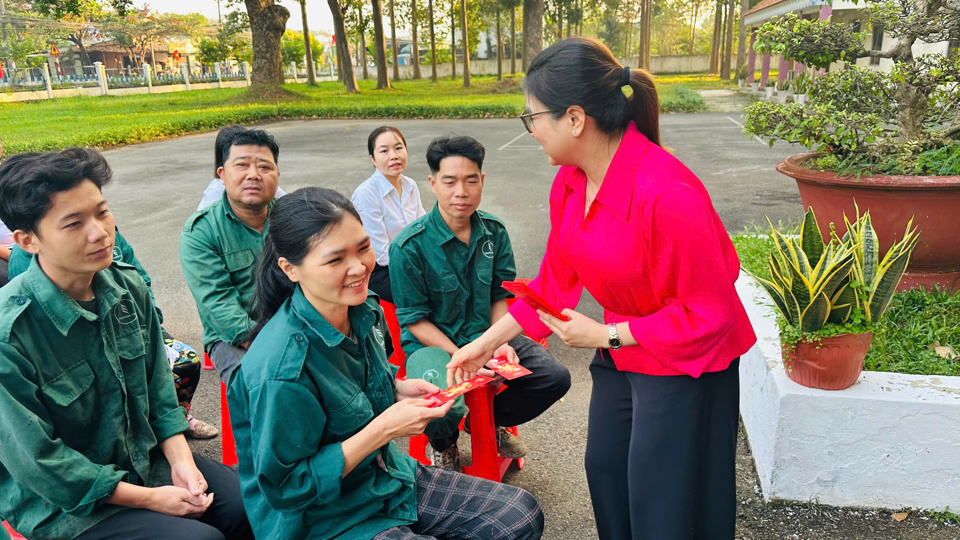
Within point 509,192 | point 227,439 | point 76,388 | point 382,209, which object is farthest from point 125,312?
point 509,192

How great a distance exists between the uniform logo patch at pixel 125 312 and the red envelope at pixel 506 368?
1.25 meters

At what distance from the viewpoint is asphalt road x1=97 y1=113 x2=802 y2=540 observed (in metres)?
3.25

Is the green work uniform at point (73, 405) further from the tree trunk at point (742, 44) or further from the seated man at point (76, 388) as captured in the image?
the tree trunk at point (742, 44)

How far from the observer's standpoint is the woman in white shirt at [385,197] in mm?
4129

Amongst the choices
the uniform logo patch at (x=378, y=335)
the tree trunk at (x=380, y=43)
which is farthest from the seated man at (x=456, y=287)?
the tree trunk at (x=380, y=43)

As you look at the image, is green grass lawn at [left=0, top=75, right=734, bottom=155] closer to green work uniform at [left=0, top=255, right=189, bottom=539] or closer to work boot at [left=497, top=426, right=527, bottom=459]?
green work uniform at [left=0, top=255, right=189, bottom=539]

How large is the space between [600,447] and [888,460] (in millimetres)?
1353

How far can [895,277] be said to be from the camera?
2631mm

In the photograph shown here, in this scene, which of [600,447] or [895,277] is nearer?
[600,447]

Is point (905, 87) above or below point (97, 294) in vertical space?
above

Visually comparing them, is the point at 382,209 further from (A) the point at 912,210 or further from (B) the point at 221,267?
Answer: (A) the point at 912,210

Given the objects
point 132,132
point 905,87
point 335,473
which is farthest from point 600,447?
point 132,132

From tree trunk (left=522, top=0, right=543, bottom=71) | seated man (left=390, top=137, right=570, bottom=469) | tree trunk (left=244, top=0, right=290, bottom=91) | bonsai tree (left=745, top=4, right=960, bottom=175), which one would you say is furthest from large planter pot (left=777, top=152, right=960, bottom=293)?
tree trunk (left=244, top=0, right=290, bottom=91)

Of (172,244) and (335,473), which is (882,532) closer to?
(335,473)
